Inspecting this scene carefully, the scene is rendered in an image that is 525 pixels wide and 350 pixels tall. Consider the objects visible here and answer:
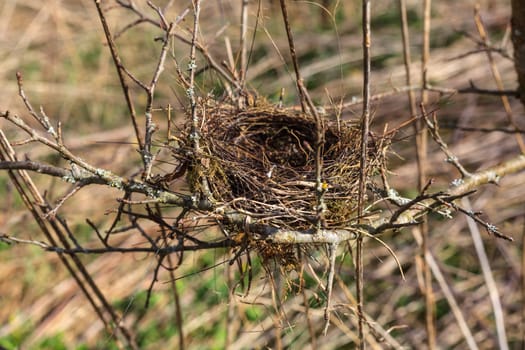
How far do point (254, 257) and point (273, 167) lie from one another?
239cm

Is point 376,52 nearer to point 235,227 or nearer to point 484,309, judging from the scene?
point 484,309

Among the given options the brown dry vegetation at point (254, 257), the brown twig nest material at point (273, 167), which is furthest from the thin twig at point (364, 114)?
the brown dry vegetation at point (254, 257)

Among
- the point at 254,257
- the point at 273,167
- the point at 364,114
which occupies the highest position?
the point at 364,114

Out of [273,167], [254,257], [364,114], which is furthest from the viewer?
[254,257]

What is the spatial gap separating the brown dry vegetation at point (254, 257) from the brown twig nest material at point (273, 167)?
836 mm

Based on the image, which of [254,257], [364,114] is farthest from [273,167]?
[254,257]

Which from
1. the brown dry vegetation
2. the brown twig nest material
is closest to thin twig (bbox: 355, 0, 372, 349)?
the brown twig nest material

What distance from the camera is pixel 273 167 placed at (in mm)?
1810

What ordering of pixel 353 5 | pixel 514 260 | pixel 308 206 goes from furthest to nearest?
pixel 353 5
pixel 514 260
pixel 308 206

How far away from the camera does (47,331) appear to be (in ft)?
13.4

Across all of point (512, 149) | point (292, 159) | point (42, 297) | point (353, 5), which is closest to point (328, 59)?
point (353, 5)

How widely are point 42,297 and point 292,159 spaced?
2.70 meters

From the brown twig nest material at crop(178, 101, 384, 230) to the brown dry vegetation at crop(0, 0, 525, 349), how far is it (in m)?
0.84

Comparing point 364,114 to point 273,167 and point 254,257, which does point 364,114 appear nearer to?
point 273,167
